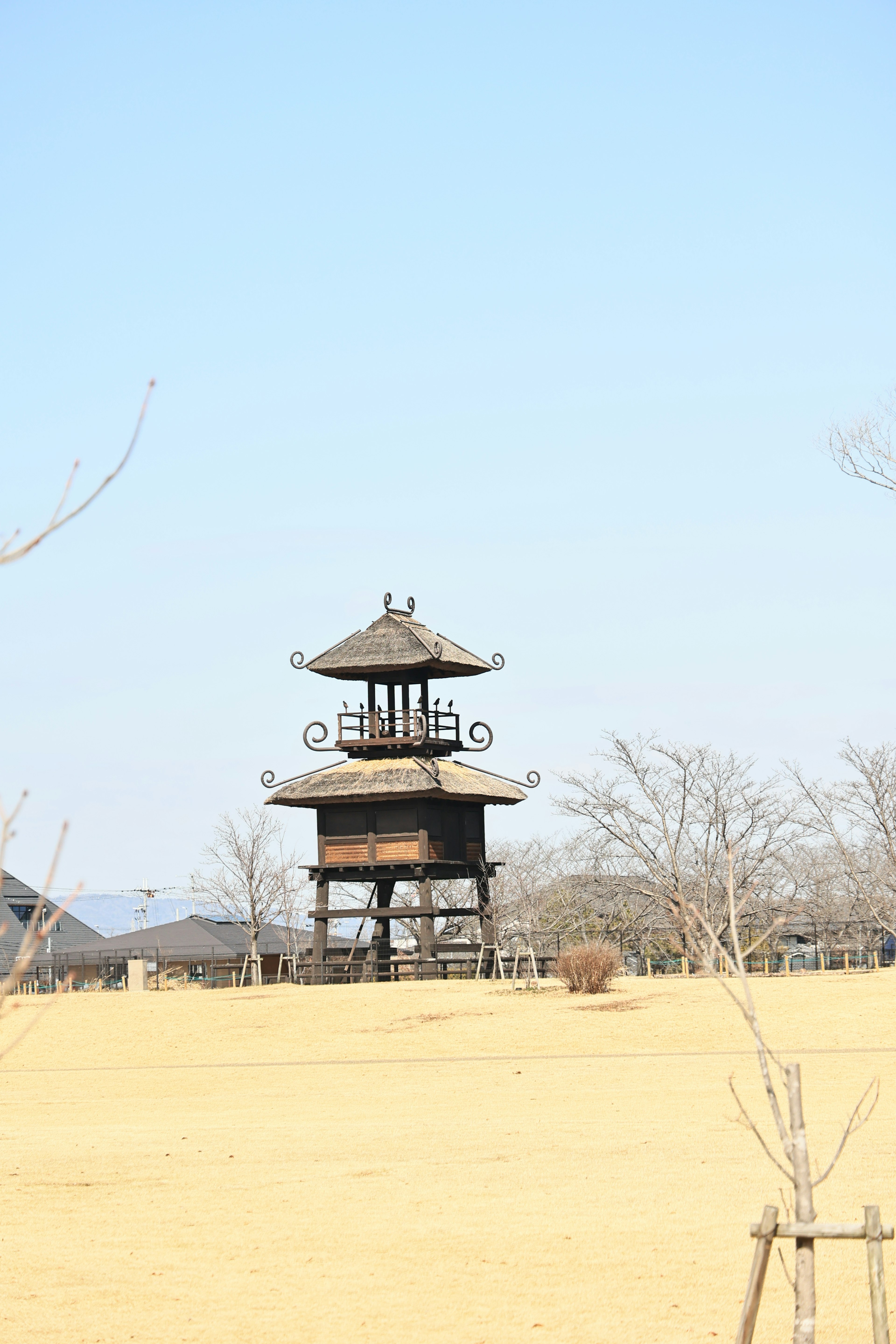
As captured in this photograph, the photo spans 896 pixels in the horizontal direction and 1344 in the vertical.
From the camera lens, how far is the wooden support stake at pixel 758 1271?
273 inches

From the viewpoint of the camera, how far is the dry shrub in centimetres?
3475

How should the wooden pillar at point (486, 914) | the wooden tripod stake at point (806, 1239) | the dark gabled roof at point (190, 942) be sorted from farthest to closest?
the dark gabled roof at point (190, 942) → the wooden pillar at point (486, 914) → the wooden tripod stake at point (806, 1239)

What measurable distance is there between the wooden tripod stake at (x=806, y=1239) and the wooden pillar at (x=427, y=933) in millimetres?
34028

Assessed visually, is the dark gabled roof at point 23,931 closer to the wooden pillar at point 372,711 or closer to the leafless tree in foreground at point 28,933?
the wooden pillar at point 372,711

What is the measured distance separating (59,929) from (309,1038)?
198 feet

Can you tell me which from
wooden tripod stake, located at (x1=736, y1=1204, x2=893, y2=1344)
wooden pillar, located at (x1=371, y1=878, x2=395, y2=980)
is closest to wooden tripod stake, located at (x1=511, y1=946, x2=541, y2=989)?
wooden pillar, located at (x1=371, y1=878, x2=395, y2=980)

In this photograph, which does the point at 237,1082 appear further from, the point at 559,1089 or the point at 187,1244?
the point at 187,1244

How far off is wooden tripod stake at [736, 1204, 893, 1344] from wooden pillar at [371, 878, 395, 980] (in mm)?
35409

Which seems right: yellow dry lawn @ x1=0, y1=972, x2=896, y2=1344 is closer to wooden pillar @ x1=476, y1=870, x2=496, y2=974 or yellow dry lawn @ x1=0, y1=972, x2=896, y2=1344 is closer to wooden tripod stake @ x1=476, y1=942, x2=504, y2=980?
wooden tripod stake @ x1=476, y1=942, x2=504, y2=980

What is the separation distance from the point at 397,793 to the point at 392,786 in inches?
17.1

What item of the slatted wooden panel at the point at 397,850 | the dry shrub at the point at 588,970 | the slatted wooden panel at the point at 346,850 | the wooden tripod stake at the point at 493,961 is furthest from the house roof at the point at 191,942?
the dry shrub at the point at 588,970

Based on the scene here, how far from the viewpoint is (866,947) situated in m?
47.9

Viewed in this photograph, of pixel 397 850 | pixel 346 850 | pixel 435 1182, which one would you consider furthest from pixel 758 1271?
pixel 346 850

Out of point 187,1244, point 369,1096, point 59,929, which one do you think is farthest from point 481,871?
point 59,929
